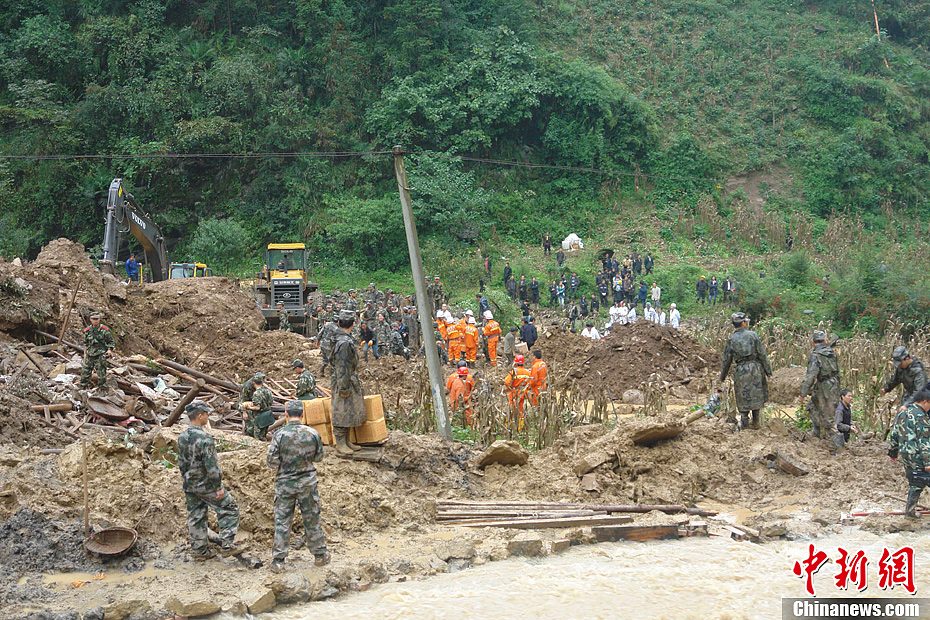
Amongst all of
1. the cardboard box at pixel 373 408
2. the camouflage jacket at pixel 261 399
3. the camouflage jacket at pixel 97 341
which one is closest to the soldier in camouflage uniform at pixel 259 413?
the camouflage jacket at pixel 261 399

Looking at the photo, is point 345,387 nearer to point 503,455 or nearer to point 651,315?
point 503,455

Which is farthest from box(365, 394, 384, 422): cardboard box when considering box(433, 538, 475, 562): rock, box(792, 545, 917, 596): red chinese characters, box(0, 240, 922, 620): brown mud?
box(792, 545, 917, 596): red chinese characters

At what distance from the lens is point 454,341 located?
2328cm

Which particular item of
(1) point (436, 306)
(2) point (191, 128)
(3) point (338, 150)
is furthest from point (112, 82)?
(1) point (436, 306)

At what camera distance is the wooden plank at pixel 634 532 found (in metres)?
10.1

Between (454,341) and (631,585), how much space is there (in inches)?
574

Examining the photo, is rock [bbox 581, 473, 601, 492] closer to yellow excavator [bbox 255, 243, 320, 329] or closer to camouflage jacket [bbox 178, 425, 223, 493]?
camouflage jacket [bbox 178, 425, 223, 493]

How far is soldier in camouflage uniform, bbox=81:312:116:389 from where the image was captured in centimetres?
1450

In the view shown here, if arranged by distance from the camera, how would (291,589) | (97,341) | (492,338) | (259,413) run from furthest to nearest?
(492,338), (97,341), (259,413), (291,589)

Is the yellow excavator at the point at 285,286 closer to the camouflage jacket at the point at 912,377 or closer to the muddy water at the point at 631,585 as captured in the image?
the camouflage jacket at the point at 912,377

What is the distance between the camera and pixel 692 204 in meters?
42.5

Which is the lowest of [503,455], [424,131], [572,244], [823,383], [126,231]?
[503,455]

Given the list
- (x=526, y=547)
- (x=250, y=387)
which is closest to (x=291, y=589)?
(x=526, y=547)

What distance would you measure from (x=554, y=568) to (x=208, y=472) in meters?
3.38
